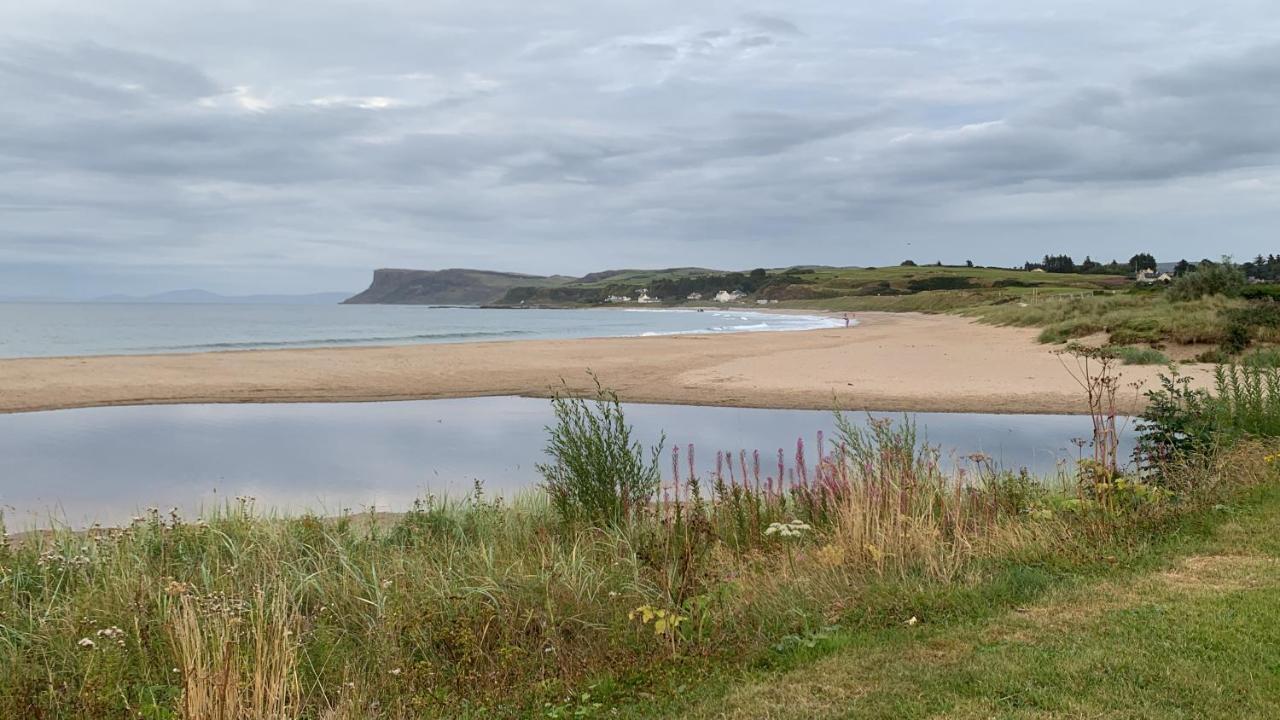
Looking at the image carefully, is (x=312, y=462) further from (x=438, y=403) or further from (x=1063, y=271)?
(x=1063, y=271)

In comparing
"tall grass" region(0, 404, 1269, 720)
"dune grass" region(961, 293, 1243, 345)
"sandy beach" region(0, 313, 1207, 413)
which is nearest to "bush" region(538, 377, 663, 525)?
"tall grass" region(0, 404, 1269, 720)

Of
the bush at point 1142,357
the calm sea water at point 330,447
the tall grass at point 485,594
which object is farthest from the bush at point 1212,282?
the tall grass at point 485,594

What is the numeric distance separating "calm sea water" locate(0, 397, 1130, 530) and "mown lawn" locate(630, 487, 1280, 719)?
157 inches

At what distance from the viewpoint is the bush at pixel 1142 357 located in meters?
26.8

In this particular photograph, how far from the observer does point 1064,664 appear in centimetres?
464

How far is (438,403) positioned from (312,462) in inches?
347

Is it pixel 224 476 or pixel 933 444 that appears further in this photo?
pixel 933 444

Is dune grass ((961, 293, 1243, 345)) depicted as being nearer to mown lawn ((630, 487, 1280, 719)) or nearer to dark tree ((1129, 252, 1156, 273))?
mown lawn ((630, 487, 1280, 719))

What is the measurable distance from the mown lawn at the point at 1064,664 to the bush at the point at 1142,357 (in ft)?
77.1

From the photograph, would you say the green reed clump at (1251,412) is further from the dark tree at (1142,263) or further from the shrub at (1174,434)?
the dark tree at (1142,263)

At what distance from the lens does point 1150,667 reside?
459 cm

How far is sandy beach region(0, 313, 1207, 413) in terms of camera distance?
22938 millimetres

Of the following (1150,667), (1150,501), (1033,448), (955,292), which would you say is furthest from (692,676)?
(955,292)

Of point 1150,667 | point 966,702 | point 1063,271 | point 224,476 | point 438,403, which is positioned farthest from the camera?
point 1063,271
